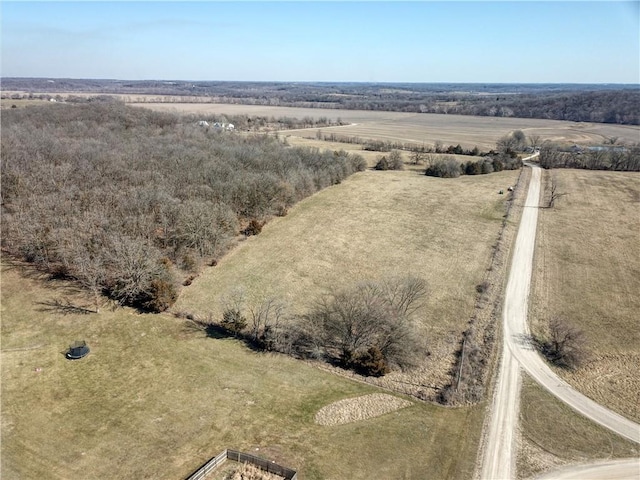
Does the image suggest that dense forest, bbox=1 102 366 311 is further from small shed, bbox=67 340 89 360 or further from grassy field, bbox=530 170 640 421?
grassy field, bbox=530 170 640 421

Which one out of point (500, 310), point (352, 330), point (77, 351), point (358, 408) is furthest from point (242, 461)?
point (500, 310)

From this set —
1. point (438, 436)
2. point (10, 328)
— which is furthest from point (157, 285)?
point (438, 436)

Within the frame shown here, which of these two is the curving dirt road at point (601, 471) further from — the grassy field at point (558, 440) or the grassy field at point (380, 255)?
the grassy field at point (380, 255)

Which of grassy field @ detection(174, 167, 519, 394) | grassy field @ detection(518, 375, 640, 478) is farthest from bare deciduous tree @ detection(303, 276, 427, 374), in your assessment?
grassy field @ detection(518, 375, 640, 478)

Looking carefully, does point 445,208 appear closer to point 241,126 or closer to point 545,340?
point 545,340

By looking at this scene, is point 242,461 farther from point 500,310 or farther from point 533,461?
point 500,310
